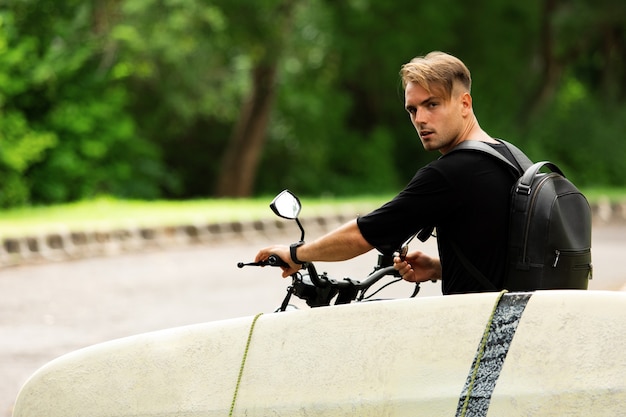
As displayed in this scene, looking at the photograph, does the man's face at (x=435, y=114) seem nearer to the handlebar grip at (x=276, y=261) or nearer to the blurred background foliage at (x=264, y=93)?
the handlebar grip at (x=276, y=261)

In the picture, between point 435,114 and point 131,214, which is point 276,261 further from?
point 131,214

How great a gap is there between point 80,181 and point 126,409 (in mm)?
17528

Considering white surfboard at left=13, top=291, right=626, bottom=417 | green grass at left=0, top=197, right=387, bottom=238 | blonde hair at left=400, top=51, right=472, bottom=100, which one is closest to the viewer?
white surfboard at left=13, top=291, right=626, bottom=417

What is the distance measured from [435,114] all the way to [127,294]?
299 inches

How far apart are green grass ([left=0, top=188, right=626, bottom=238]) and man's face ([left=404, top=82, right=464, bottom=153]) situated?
1057 centimetres

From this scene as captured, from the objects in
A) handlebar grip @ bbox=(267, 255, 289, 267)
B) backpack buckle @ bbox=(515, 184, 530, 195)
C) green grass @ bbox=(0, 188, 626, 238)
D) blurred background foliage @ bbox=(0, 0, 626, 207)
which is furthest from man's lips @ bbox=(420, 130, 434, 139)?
blurred background foliage @ bbox=(0, 0, 626, 207)

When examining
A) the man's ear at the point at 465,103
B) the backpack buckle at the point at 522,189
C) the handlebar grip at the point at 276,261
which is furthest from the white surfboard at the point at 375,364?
the man's ear at the point at 465,103

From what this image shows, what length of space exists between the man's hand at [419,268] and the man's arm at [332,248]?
1.16ft

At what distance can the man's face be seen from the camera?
381cm

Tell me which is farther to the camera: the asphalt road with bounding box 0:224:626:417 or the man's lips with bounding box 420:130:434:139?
the asphalt road with bounding box 0:224:626:417

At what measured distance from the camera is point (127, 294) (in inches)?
436

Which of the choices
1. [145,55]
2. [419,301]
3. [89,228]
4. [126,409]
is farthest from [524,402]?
[145,55]

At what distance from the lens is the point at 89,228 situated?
14.8 meters

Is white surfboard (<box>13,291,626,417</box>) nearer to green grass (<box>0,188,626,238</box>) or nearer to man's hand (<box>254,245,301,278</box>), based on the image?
man's hand (<box>254,245,301,278</box>)
